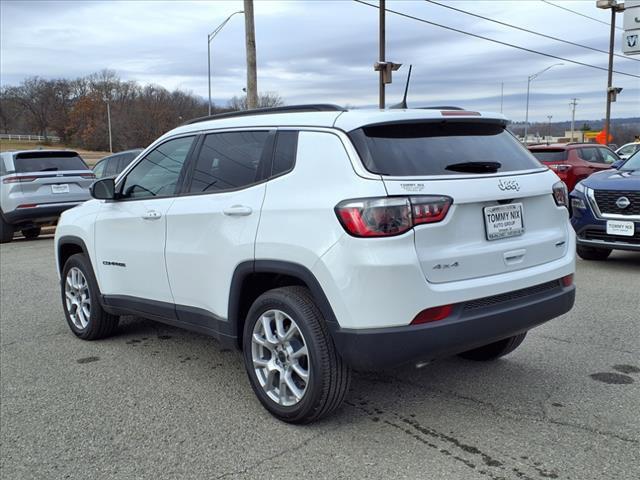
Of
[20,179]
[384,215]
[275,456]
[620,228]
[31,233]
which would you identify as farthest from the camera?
[31,233]

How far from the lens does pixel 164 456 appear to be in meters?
3.39

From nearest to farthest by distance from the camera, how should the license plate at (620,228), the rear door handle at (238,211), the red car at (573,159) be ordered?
the rear door handle at (238,211)
the license plate at (620,228)
the red car at (573,159)

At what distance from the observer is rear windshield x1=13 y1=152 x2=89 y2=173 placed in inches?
494

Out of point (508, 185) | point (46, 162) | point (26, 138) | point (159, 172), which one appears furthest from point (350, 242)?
point (26, 138)

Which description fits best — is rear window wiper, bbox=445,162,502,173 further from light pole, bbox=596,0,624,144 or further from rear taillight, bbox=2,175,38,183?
light pole, bbox=596,0,624,144

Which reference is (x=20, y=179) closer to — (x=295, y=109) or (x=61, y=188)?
(x=61, y=188)

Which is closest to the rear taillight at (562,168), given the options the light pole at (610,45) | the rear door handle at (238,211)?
the rear door handle at (238,211)

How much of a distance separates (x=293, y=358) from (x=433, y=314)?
874 mm

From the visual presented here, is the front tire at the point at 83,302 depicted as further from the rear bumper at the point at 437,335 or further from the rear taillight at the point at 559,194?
the rear taillight at the point at 559,194

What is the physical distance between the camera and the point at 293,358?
3.61 m

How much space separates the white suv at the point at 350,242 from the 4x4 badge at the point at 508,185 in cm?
1

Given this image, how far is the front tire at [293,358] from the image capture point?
11.3 feet

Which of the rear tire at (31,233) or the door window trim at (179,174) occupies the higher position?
the door window trim at (179,174)

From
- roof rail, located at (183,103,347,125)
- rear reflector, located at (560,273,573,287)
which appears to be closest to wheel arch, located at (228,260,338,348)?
roof rail, located at (183,103,347,125)
